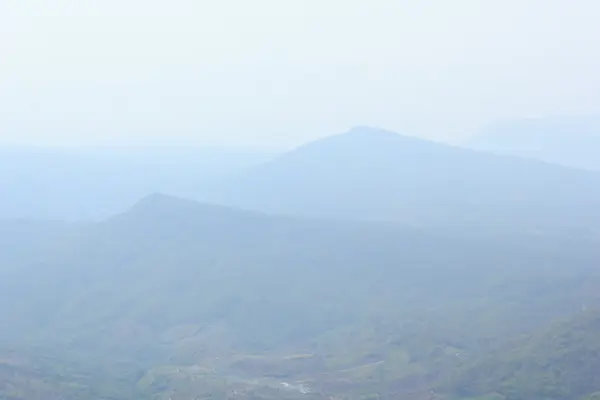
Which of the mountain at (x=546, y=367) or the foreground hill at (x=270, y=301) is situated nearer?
the mountain at (x=546, y=367)

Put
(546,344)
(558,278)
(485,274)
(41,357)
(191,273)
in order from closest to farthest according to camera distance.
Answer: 1. (546,344)
2. (41,357)
3. (558,278)
4. (485,274)
5. (191,273)

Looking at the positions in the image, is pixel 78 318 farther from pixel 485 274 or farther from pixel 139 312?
pixel 485 274

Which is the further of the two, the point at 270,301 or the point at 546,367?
the point at 270,301

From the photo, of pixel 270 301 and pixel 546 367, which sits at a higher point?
pixel 546 367

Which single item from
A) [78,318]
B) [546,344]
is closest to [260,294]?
[78,318]

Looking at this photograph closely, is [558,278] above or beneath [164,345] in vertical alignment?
above

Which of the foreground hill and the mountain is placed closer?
the mountain

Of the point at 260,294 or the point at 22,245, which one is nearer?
the point at 260,294

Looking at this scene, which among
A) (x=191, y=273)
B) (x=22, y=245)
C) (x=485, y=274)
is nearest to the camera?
(x=485, y=274)
